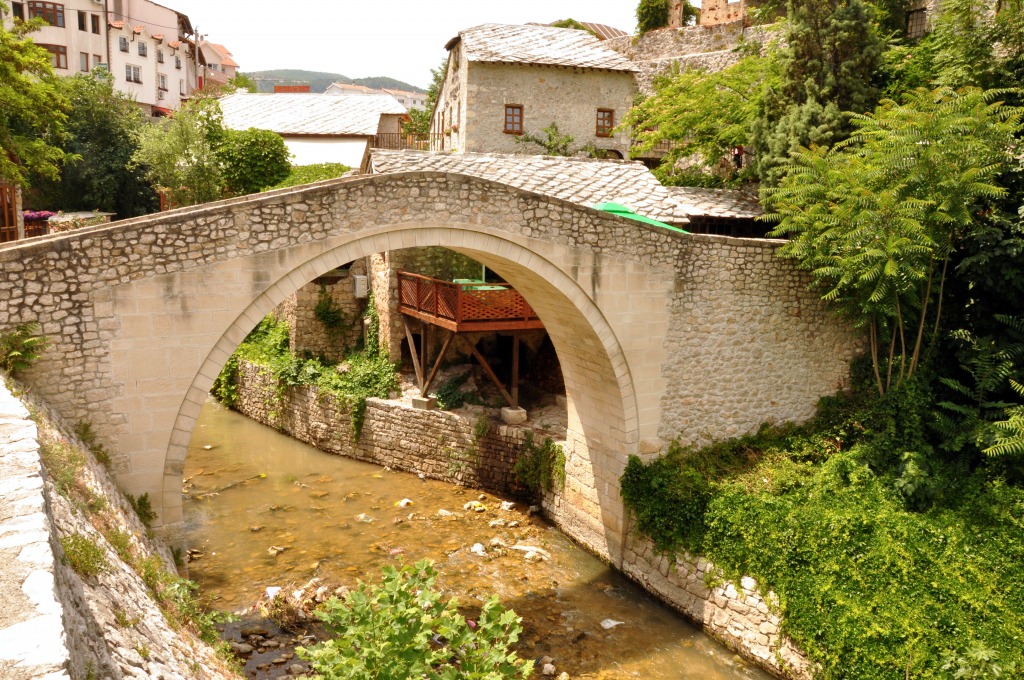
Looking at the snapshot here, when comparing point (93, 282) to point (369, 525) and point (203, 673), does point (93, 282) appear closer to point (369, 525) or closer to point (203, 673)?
point (203, 673)

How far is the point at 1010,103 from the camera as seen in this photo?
1092 centimetres

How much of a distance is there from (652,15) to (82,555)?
26624 mm

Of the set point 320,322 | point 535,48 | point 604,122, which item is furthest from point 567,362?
point 535,48

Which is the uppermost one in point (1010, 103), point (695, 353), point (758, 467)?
point (1010, 103)

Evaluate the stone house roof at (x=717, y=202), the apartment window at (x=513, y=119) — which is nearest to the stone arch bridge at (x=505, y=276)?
the stone house roof at (x=717, y=202)

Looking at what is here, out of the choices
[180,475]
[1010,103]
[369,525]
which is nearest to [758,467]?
[369,525]

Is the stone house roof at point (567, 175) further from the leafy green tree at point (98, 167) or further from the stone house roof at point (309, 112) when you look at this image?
the leafy green tree at point (98, 167)

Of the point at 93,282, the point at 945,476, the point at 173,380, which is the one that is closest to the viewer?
the point at 93,282

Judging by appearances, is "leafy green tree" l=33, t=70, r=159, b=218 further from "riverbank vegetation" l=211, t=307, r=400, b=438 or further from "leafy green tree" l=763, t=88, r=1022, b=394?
"leafy green tree" l=763, t=88, r=1022, b=394

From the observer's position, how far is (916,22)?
15.2 meters

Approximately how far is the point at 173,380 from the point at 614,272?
547cm

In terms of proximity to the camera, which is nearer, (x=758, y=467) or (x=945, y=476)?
(x=945, y=476)

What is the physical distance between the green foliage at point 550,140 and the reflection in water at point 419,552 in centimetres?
933

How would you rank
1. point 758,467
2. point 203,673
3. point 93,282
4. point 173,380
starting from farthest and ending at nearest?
1. point 758,467
2. point 173,380
3. point 93,282
4. point 203,673
